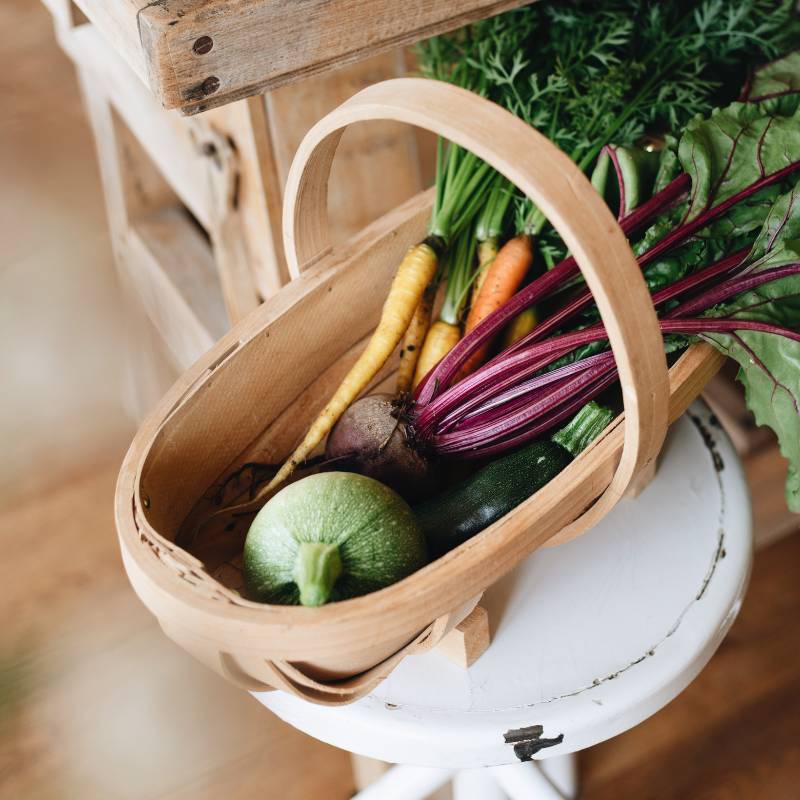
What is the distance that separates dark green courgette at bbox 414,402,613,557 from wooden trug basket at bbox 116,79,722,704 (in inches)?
2.1

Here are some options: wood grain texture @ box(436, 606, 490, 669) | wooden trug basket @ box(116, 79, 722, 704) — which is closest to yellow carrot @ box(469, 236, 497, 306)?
wooden trug basket @ box(116, 79, 722, 704)

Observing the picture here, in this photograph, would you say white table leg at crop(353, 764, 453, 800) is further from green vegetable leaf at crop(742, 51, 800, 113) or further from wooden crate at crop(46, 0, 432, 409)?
green vegetable leaf at crop(742, 51, 800, 113)

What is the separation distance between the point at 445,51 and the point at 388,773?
0.84m

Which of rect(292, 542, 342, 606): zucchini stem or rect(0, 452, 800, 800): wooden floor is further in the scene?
rect(0, 452, 800, 800): wooden floor

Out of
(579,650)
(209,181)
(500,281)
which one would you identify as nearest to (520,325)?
(500,281)

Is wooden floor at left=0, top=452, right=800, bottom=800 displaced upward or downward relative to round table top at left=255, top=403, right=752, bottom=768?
downward

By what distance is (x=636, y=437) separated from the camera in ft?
2.07

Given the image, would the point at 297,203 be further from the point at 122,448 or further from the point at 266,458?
the point at 122,448

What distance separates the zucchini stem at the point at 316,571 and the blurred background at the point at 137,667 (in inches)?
21.9

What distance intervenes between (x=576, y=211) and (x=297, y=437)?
1.36 feet

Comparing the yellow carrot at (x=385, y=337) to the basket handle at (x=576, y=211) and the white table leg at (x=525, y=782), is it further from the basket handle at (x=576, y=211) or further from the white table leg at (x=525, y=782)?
the white table leg at (x=525, y=782)

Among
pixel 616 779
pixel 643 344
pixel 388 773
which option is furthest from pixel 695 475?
pixel 616 779

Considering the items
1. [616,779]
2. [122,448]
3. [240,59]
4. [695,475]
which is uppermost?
[240,59]

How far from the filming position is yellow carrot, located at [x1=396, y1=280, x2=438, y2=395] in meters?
0.91
